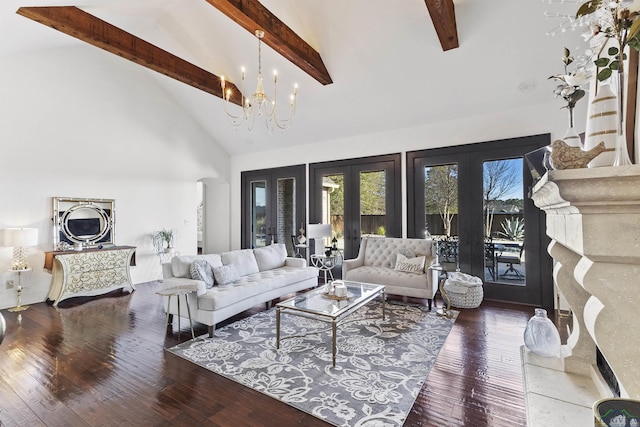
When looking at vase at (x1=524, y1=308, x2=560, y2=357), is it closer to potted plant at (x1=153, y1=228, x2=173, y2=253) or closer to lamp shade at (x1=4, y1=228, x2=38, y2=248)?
lamp shade at (x1=4, y1=228, x2=38, y2=248)

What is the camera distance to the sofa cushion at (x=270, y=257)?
4.82 meters

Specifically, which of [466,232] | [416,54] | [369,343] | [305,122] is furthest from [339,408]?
[305,122]

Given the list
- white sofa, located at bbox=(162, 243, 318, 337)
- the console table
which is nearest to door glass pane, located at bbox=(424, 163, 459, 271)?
white sofa, located at bbox=(162, 243, 318, 337)

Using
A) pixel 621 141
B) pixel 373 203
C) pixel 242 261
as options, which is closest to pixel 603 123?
pixel 621 141

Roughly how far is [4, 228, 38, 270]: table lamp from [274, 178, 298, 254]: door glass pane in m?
4.30

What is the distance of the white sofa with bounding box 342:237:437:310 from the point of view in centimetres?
416

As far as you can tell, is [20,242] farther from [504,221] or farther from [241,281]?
[504,221]

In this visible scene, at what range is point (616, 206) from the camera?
1.14m

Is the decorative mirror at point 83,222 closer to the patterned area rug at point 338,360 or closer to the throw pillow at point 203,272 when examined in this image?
the throw pillow at point 203,272

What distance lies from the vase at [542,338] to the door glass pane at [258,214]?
6.08 meters

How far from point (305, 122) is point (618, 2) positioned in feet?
16.8

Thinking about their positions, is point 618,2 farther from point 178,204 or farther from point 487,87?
point 178,204

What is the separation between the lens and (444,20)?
3170mm

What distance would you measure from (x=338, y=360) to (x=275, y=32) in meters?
3.78
